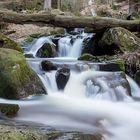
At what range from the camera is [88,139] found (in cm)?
569

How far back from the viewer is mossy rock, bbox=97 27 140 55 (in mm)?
12109

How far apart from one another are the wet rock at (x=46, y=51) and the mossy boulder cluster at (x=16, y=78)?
384 cm

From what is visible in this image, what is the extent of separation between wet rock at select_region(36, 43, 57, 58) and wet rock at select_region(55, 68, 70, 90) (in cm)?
348

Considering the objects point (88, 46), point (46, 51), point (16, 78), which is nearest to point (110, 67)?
point (16, 78)

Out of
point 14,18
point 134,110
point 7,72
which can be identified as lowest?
point 134,110

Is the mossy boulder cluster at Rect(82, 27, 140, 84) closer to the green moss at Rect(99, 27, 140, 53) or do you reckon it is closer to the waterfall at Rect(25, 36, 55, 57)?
the green moss at Rect(99, 27, 140, 53)

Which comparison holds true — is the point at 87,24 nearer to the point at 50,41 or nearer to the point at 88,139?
the point at 50,41

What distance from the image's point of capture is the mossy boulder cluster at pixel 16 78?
8.47 metres

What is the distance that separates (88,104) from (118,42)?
13.5 feet

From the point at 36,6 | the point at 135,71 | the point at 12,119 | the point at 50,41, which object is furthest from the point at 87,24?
the point at 36,6

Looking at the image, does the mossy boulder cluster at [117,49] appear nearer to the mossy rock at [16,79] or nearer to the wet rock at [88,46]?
the wet rock at [88,46]

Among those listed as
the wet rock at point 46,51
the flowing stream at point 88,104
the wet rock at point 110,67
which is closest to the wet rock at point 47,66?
the flowing stream at point 88,104

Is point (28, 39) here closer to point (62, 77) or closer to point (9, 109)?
point (62, 77)

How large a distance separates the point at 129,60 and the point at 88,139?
5.54m
